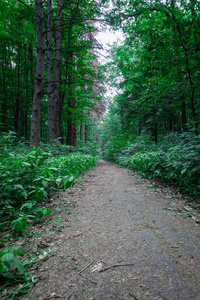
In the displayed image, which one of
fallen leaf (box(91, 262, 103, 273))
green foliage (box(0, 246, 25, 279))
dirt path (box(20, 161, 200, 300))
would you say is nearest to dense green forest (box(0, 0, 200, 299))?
green foliage (box(0, 246, 25, 279))

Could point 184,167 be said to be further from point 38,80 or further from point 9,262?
point 38,80

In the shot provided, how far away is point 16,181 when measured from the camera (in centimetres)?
247

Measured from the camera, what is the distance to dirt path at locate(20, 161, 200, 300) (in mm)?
1179

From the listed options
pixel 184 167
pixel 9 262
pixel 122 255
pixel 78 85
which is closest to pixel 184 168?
pixel 184 167

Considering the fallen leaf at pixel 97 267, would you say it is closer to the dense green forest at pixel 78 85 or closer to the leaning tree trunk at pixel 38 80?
the dense green forest at pixel 78 85

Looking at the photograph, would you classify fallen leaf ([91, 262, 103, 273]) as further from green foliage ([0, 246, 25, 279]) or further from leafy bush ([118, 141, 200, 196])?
leafy bush ([118, 141, 200, 196])

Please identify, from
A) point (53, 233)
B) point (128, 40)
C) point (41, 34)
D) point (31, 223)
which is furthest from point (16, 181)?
point (128, 40)

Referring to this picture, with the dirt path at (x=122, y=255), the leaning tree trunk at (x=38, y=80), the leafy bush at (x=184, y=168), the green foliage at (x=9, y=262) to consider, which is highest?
the leaning tree trunk at (x=38, y=80)

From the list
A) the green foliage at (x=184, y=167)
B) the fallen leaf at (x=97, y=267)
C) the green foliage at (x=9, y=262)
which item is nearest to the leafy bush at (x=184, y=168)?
the green foliage at (x=184, y=167)

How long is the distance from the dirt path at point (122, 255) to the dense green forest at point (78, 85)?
43 centimetres

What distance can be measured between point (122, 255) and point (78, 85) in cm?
937

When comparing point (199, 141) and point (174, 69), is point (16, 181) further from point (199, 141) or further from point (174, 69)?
point (174, 69)

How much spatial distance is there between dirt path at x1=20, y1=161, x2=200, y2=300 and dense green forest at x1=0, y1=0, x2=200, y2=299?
43 cm

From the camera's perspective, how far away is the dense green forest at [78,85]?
255 centimetres
